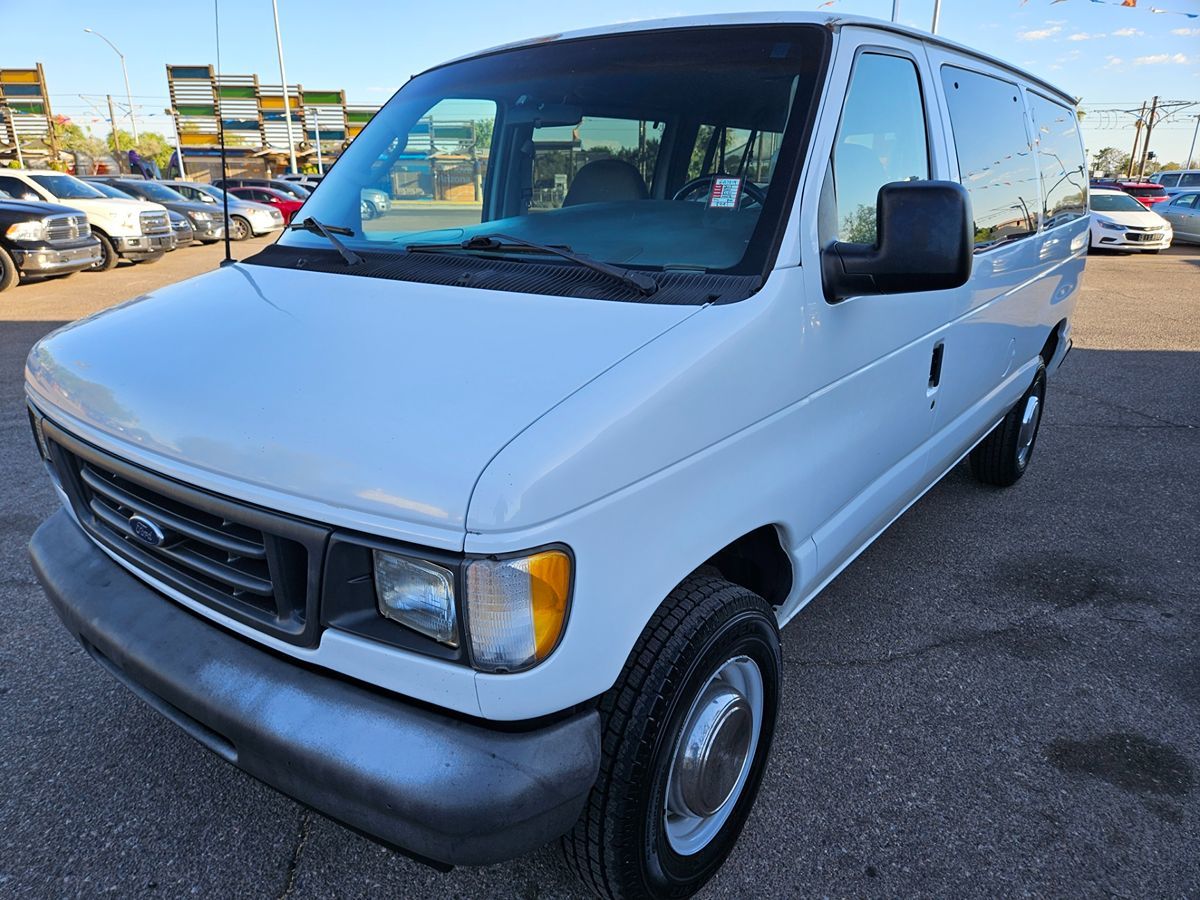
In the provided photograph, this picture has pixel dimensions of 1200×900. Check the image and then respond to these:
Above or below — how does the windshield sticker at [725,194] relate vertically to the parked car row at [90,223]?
above

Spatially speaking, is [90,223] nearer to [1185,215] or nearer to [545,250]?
[545,250]

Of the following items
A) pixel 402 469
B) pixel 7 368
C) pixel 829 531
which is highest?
pixel 402 469

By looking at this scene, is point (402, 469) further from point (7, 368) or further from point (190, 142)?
point (190, 142)

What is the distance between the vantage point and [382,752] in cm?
150

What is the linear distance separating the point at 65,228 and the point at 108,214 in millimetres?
2399

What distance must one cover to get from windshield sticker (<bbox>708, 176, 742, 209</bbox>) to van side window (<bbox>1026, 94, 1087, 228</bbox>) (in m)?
2.62

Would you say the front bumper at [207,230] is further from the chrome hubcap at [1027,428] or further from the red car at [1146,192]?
the red car at [1146,192]

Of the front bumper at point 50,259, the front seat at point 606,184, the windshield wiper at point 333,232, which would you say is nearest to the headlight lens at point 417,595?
the windshield wiper at point 333,232

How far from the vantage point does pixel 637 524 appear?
1.63 metres

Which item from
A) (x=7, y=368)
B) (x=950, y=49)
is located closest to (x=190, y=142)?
(x=7, y=368)

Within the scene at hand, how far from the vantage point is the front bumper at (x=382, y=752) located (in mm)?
1472

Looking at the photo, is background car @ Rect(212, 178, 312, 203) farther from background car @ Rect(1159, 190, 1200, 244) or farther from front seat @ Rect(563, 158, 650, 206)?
front seat @ Rect(563, 158, 650, 206)

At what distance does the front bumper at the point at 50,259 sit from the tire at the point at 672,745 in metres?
13.5

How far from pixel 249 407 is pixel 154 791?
141 cm
